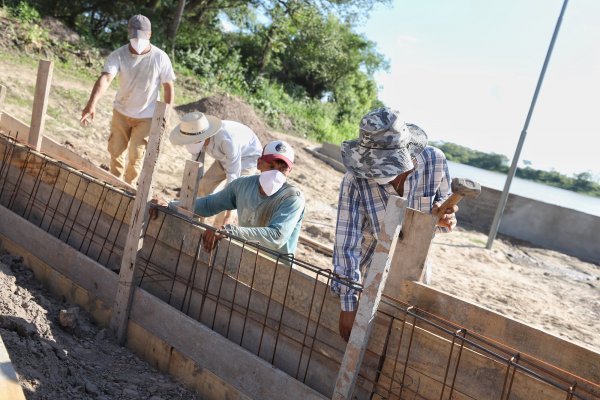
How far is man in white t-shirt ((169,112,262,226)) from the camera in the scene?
516 centimetres

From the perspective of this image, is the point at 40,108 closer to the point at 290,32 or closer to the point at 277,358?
the point at 277,358

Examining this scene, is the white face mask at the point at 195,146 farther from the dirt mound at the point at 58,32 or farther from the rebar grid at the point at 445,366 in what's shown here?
the dirt mound at the point at 58,32

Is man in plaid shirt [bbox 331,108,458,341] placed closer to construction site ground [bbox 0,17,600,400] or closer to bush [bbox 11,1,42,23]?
construction site ground [bbox 0,17,600,400]

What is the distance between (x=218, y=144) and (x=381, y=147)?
2797 mm

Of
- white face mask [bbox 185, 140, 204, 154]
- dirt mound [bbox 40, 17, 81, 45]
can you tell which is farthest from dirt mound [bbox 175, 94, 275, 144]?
white face mask [bbox 185, 140, 204, 154]

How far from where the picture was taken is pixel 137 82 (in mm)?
5984

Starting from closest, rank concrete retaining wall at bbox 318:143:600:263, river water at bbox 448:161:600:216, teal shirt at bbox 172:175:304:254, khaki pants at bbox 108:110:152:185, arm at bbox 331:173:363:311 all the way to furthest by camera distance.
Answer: arm at bbox 331:173:363:311, teal shirt at bbox 172:175:304:254, khaki pants at bbox 108:110:152:185, concrete retaining wall at bbox 318:143:600:263, river water at bbox 448:161:600:216

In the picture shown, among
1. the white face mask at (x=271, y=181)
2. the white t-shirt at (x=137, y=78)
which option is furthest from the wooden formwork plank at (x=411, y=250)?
the white t-shirt at (x=137, y=78)

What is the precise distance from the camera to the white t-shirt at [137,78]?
19.6ft

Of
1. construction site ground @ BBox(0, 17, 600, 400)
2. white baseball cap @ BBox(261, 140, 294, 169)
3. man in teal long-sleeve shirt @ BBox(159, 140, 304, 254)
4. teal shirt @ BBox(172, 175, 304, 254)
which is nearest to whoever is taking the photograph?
construction site ground @ BBox(0, 17, 600, 400)

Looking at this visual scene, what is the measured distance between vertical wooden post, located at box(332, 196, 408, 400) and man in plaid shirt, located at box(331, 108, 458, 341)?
0.46 ft

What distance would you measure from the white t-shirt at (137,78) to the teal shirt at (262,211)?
194 centimetres

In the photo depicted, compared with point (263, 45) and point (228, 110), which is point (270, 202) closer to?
point (228, 110)

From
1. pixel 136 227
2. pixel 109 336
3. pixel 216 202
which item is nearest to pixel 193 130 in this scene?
pixel 216 202
